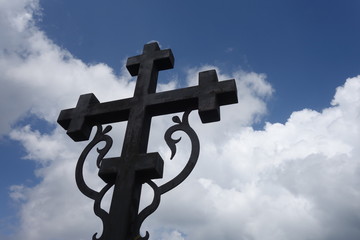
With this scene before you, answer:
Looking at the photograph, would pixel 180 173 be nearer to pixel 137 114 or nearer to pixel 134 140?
pixel 134 140

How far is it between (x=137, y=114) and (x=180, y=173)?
91 cm

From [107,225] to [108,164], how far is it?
567 mm

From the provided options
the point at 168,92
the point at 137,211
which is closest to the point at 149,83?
the point at 168,92

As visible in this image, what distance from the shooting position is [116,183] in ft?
9.68

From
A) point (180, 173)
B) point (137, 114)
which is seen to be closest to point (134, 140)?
point (137, 114)

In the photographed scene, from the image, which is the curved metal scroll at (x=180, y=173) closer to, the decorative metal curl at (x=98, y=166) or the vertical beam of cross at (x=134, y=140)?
the vertical beam of cross at (x=134, y=140)

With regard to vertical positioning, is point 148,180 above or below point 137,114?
below

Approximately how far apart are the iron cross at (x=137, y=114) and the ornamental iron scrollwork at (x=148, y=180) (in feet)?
0.27

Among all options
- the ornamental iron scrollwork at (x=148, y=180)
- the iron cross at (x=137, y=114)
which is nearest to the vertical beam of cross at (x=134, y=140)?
the iron cross at (x=137, y=114)

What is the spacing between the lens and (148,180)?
9.87 ft

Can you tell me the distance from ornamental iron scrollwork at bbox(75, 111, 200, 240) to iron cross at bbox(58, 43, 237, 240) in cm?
8

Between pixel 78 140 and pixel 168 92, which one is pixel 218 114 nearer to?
pixel 168 92

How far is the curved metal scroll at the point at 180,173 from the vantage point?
279 centimetres

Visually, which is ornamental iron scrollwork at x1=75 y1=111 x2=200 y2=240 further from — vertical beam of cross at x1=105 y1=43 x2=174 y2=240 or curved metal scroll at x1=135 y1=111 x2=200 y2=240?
vertical beam of cross at x1=105 y1=43 x2=174 y2=240
